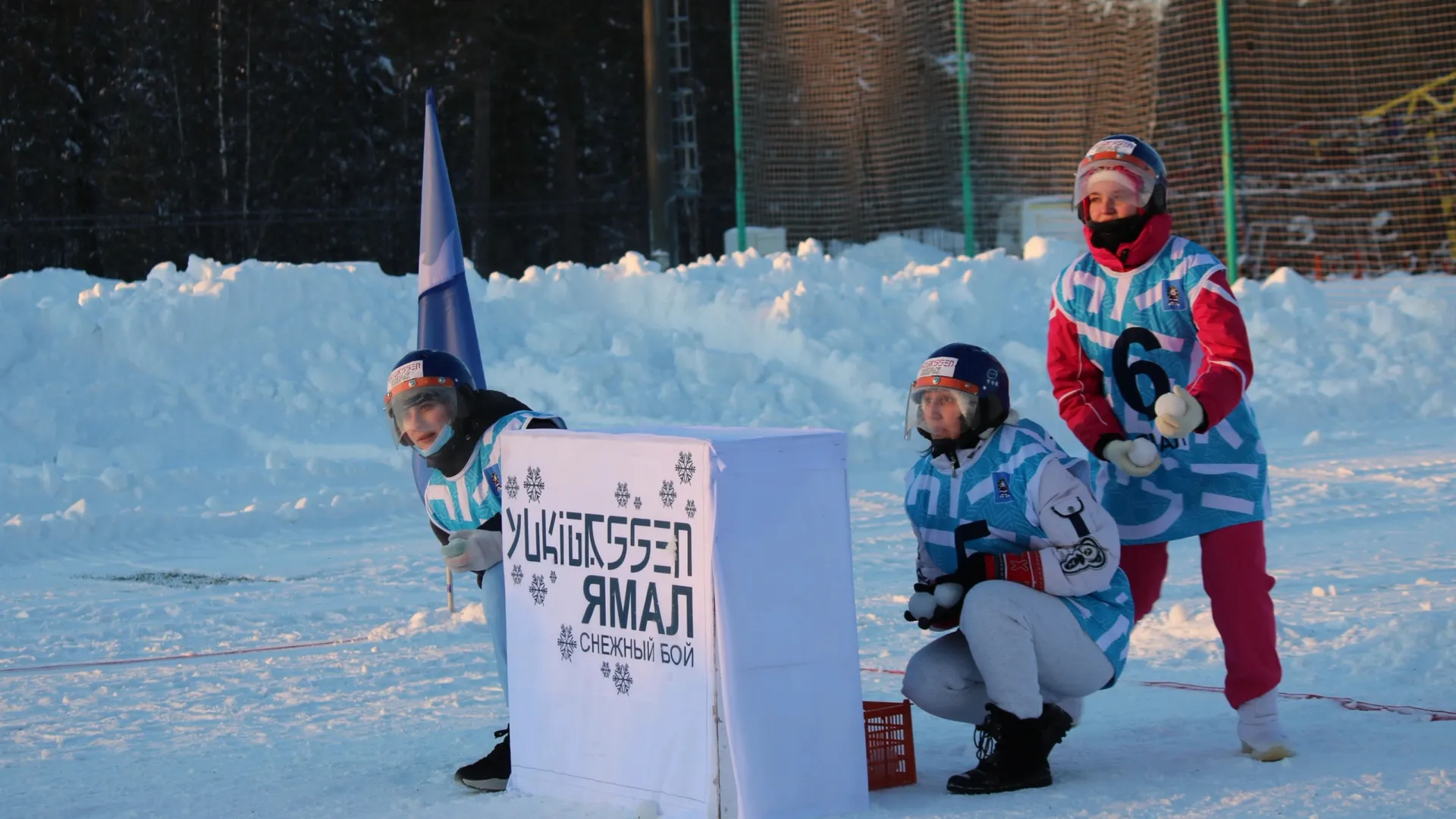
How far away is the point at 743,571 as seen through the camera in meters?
3.89

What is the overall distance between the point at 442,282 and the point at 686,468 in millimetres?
4545

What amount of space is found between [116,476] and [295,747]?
6.04 metres

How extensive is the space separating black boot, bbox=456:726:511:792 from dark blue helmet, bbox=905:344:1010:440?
4.75 feet

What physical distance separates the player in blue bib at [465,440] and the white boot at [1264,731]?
2.03m

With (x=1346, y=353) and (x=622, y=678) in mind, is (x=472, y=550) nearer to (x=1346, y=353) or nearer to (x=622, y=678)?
(x=622, y=678)

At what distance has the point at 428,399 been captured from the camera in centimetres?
467

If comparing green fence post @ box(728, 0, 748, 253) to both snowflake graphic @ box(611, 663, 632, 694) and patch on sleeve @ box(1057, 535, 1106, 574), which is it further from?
snowflake graphic @ box(611, 663, 632, 694)

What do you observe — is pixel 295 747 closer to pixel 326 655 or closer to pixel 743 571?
pixel 326 655

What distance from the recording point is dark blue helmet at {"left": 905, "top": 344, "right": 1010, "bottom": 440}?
14.3 feet

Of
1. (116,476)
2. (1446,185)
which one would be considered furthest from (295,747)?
(1446,185)

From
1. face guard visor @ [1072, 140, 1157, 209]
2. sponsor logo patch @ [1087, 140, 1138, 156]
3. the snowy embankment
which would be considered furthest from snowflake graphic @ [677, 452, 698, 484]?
the snowy embankment

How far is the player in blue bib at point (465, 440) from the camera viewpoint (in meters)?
4.64

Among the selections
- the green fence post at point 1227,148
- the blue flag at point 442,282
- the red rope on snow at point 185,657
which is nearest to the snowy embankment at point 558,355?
the green fence post at point 1227,148

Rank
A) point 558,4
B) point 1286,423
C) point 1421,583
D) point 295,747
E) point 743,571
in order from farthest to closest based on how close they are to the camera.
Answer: point 558,4 < point 1286,423 < point 1421,583 < point 295,747 < point 743,571
